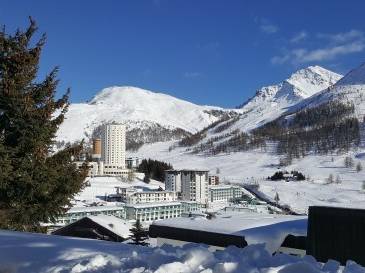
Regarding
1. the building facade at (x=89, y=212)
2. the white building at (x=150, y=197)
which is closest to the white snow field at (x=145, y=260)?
the building facade at (x=89, y=212)

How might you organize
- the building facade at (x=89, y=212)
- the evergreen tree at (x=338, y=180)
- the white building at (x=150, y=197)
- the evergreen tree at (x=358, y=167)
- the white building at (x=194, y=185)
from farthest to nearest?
the evergreen tree at (x=358, y=167)
the evergreen tree at (x=338, y=180)
the white building at (x=194, y=185)
the white building at (x=150, y=197)
the building facade at (x=89, y=212)

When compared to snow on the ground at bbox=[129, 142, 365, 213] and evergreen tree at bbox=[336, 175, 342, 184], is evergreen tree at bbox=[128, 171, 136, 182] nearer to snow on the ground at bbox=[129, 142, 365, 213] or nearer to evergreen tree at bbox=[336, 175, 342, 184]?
snow on the ground at bbox=[129, 142, 365, 213]

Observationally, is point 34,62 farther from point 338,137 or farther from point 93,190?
point 338,137

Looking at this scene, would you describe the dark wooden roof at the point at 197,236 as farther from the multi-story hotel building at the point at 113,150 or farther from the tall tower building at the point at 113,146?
the tall tower building at the point at 113,146

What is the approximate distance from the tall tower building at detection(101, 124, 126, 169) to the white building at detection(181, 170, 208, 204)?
→ 46.9 m

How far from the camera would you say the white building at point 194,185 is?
341ft

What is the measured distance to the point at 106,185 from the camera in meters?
113

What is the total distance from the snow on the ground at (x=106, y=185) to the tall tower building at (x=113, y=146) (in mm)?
23431

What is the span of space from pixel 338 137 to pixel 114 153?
93778 mm

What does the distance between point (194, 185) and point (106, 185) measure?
A: 70.4 ft

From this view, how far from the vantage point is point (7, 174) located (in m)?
10.6

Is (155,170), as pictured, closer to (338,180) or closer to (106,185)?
(106,185)

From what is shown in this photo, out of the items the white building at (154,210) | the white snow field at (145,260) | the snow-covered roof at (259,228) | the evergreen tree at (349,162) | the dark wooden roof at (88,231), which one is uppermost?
the evergreen tree at (349,162)

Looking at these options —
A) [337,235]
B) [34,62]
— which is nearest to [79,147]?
[34,62]
